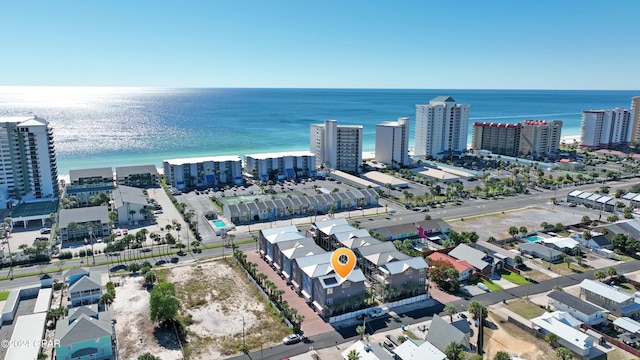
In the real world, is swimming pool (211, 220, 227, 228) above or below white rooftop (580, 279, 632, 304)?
below

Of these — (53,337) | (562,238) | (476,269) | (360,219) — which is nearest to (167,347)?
(53,337)

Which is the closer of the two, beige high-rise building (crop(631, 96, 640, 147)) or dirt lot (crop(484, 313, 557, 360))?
dirt lot (crop(484, 313, 557, 360))

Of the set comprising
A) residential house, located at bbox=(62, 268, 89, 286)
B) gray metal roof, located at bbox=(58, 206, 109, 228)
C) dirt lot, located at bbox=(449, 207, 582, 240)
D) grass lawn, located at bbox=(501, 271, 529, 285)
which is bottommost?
A: grass lawn, located at bbox=(501, 271, 529, 285)

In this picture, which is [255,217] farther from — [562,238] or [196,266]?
[562,238]

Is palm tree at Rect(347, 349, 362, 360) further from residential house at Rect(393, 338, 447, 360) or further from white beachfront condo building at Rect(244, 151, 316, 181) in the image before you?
white beachfront condo building at Rect(244, 151, 316, 181)

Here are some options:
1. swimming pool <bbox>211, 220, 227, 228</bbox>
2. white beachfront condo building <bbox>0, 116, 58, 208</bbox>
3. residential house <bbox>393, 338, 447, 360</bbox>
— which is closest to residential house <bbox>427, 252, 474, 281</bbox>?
residential house <bbox>393, 338, 447, 360</bbox>
